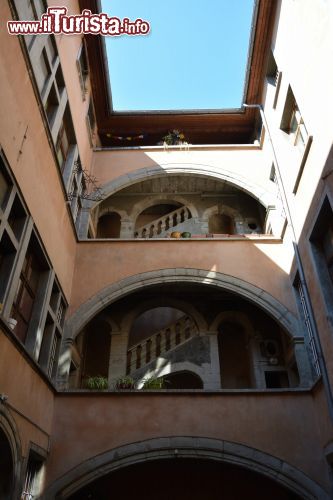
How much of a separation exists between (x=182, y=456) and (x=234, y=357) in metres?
4.79

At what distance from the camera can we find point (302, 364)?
7.95m

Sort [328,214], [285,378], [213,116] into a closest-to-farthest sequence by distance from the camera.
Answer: [328,214] → [285,378] → [213,116]

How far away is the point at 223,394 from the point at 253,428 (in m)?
0.73

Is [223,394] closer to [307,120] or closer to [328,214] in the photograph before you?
[328,214]

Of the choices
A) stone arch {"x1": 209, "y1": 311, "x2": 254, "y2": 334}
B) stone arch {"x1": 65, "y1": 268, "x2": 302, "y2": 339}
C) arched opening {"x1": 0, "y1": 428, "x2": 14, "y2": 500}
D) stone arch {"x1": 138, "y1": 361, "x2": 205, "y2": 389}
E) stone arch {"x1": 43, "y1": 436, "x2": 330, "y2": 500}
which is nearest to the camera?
arched opening {"x1": 0, "y1": 428, "x2": 14, "y2": 500}

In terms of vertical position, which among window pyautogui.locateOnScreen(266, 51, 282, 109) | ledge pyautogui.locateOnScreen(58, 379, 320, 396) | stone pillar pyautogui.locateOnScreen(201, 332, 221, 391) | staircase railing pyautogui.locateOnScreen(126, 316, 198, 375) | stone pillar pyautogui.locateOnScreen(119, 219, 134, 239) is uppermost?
window pyautogui.locateOnScreen(266, 51, 282, 109)

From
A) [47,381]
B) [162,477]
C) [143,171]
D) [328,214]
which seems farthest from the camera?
[143,171]

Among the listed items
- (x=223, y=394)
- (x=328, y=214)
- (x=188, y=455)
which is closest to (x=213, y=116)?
(x=328, y=214)

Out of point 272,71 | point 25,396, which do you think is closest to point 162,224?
point 272,71

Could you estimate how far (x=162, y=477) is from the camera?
8695mm

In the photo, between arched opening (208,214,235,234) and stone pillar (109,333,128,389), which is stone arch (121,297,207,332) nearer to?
stone pillar (109,333,128,389)

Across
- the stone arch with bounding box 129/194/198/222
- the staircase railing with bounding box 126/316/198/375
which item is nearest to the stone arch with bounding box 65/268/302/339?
the staircase railing with bounding box 126/316/198/375

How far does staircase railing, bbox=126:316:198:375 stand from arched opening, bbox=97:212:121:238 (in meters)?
3.72

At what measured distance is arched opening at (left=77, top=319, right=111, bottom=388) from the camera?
11414mm
